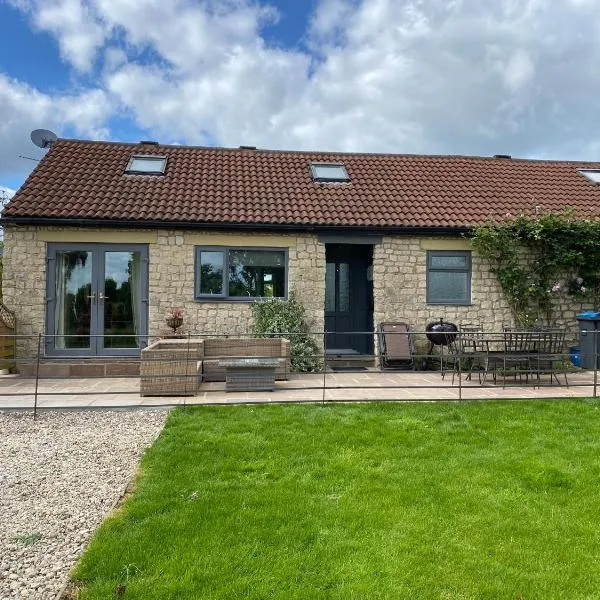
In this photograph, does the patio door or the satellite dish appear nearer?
the patio door

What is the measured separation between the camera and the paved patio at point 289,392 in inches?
296

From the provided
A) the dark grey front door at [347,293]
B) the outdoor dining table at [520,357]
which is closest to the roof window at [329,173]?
the dark grey front door at [347,293]

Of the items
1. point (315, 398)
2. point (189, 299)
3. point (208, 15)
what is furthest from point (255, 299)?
point (208, 15)

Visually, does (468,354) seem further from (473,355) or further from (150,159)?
(150,159)

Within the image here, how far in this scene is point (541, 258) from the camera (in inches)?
455

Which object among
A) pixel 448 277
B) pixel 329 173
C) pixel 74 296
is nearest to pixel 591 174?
pixel 448 277

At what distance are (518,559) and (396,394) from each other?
4.97 meters

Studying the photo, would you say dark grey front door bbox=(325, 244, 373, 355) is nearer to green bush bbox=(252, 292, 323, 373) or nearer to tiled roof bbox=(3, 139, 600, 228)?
tiled roof bbox=(3, 139, 600, 228)

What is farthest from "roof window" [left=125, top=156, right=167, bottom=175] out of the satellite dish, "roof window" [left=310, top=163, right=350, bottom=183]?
"roof window" [left=310, top=163, right=350, bottom=183]

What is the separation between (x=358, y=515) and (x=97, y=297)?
8465 mm

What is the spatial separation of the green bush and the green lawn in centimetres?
430

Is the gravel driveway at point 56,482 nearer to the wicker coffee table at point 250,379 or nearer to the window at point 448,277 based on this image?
the wicker coffee table at point 250,379

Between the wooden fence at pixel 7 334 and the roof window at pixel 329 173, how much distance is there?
7473 mm

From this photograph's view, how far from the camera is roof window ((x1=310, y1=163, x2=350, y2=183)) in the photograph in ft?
42.6
